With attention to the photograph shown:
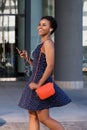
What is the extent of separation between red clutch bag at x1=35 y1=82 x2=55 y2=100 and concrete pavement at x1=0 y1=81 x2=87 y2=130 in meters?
2.81

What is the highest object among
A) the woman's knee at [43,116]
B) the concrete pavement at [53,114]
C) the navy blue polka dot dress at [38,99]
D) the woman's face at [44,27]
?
the woman's face at [44,27]

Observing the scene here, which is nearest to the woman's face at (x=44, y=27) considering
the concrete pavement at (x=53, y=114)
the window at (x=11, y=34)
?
the concrete pavement at (x=53, y=114)

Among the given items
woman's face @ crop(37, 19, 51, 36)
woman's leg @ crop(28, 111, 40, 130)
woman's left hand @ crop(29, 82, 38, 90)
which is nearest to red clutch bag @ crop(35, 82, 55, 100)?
woman's left hand @ crop(29, 82, 38, 90)

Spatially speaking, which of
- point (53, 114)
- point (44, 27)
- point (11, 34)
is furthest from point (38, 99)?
point (11, 34)

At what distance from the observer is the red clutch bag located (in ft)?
19.6

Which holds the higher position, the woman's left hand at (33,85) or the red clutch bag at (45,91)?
the woman's left hand at (33,85)

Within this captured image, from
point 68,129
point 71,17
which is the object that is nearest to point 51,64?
point 68,129

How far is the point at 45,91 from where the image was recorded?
5.97 meters

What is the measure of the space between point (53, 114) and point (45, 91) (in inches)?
177

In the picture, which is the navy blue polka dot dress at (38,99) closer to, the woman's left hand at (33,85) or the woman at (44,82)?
the woman at (44,82)

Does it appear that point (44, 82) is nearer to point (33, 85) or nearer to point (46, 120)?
point (33, 85)

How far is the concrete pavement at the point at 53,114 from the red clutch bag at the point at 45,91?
9.23 feet

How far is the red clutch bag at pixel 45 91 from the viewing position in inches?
235

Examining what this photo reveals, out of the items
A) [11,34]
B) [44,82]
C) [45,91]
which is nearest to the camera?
[45,91]
